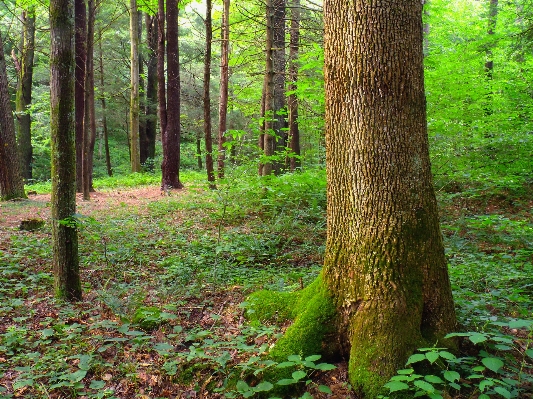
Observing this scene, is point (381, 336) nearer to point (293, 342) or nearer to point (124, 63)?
point (293, 342)

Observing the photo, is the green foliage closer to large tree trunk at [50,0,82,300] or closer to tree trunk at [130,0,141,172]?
large tree trunk at [50,0,82,300]

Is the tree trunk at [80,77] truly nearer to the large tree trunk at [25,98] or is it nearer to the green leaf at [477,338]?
the large tree trunk at [25,98]

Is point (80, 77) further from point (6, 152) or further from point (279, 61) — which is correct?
point (279, 61)

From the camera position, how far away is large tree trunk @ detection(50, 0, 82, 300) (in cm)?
423

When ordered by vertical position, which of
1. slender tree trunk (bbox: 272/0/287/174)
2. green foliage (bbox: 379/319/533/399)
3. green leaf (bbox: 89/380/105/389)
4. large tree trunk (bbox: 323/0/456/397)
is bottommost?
green leaf (bbox: 89/380/105/389)

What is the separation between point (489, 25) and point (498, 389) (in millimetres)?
18984

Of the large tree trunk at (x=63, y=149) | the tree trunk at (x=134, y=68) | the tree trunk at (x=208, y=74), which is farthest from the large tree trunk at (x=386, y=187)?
the tree trunk at (x=134, y=68)

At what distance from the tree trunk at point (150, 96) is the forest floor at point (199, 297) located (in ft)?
50.1

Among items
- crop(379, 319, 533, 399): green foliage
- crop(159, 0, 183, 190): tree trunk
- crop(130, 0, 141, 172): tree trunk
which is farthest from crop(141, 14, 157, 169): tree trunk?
crop(379, 319, 533, 399): green foliage

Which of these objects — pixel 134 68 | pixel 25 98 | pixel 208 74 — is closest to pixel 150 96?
pixel 134 68

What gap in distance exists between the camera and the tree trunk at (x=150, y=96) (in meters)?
20.9

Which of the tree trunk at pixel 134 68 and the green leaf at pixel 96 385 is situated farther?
the tree trunk at pixel 134 68

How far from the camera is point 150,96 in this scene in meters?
23.6

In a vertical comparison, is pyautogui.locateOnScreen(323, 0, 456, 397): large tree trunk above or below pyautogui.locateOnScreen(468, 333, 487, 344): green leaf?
above
